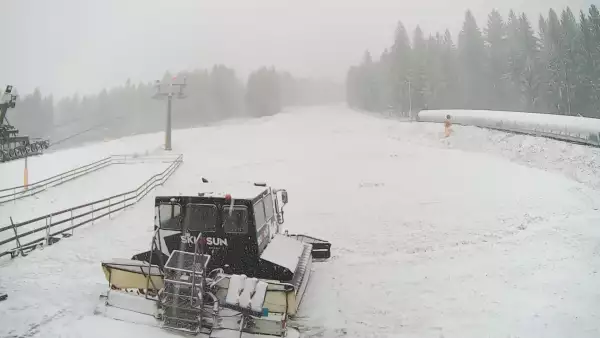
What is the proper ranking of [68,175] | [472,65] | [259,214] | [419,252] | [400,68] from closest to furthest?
[259,214] < [419,252] < [68,175] < [472,65] < [400,68]

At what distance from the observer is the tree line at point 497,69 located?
12609 mm

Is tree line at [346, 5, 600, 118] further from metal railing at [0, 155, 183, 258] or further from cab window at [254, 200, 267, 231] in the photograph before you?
metal railing at [0, 155, 183, 258]

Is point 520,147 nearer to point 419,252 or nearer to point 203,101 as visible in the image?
point 419,252

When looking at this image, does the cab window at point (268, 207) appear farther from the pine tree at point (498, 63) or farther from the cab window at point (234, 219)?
the pine tree at point (498, 63)

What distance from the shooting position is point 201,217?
25.3 ft

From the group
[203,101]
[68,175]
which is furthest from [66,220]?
[203,101]

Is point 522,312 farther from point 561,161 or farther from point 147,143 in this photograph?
point 147,143

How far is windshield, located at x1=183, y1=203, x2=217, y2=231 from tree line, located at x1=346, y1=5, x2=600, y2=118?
386 inches

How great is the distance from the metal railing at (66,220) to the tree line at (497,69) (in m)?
16.5

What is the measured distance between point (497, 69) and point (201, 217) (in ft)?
133

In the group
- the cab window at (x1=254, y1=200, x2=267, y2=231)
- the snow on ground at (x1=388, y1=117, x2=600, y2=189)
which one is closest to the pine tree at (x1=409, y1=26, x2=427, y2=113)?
the snow on ground at (x1=388, y1=117, x2=600, y2=189)

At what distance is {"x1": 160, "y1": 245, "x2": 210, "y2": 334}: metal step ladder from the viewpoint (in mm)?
6238

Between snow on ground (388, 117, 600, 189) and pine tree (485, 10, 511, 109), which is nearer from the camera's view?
snow on ground (388, 117, 600, 189)

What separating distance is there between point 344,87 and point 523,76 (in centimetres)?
7211
